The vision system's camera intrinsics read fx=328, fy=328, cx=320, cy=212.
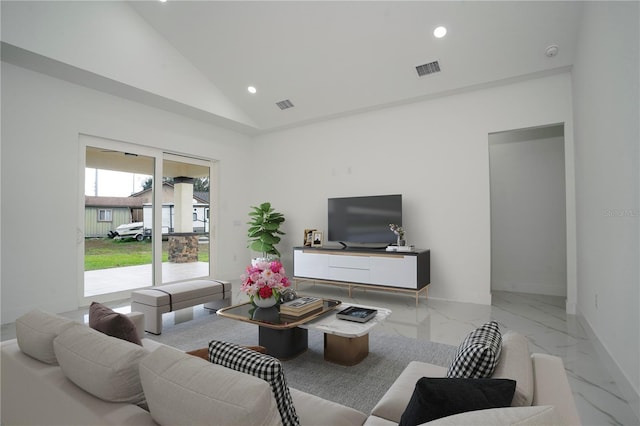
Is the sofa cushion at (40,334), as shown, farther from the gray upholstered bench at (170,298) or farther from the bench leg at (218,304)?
the bench leg at (218,304)

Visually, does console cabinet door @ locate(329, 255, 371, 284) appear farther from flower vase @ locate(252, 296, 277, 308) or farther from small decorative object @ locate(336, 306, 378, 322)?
Answer: flower vase @ locate(252, 296, 277, 308)

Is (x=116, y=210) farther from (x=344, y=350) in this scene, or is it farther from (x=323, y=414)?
(x=323, y=414)

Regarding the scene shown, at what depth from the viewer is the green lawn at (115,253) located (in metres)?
4.63

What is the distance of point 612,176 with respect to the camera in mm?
2436

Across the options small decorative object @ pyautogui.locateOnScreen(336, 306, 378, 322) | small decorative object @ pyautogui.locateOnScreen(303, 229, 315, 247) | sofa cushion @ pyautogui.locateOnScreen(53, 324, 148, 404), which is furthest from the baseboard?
small decorative object @ pyautogui.locateOnScreen(303, 229, 315, 247)

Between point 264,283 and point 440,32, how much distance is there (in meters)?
3.49

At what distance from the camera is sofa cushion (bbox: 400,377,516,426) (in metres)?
0.94

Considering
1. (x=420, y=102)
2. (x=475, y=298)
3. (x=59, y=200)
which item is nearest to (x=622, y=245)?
(x=475, y=298)

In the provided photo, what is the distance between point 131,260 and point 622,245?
5.91 m

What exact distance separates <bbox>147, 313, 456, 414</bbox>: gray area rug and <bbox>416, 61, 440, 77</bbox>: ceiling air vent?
134 inches

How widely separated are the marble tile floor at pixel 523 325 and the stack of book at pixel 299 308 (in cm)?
100

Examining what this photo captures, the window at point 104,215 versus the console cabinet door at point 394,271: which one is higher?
the window at point 104,215

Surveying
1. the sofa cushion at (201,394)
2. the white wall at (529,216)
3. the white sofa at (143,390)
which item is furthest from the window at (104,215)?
the white wall at (529,216)

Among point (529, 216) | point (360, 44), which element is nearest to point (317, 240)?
point (360, 44)
